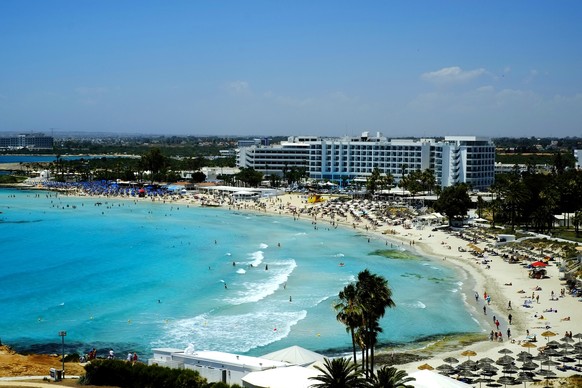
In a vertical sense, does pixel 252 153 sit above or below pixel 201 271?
above

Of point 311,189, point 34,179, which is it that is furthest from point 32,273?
point 34,179

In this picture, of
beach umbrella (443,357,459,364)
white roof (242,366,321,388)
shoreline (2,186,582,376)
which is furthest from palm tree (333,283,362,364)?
beach umbrella (443,357,459,364)

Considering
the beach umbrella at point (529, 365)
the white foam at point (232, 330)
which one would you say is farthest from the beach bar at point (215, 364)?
the beach umbrella at point (529, 365)

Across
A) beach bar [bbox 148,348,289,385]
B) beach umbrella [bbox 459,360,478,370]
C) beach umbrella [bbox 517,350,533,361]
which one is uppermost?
beach bar [bbox 148,348,289,385]

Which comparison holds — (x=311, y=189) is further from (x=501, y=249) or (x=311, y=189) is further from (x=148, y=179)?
(x=501, y=249)

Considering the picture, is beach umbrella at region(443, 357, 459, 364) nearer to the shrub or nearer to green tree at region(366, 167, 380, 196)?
the shrub

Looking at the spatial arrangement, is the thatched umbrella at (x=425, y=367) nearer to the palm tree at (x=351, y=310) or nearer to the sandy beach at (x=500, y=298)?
the sandy beach at (x=500, y=298)
